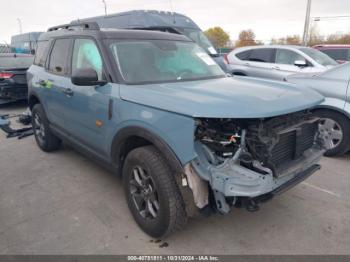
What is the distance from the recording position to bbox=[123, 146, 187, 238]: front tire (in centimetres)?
249

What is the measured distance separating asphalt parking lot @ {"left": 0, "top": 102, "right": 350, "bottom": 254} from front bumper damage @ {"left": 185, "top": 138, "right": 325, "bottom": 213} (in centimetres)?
58

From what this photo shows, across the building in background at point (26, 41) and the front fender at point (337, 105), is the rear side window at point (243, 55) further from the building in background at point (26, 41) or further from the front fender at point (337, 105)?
the building in background at point (26, 41)

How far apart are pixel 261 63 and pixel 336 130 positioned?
452 centimetres

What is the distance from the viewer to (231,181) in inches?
87.4

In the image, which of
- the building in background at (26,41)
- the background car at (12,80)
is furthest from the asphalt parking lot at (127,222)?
the building in background at (26,41)

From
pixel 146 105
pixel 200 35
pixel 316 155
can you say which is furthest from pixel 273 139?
pixel 200 35

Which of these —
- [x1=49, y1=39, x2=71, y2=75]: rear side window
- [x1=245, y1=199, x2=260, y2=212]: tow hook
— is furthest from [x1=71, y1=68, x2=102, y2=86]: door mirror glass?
[x1=245, y1=199, x2=260, y2=212]: tow hook

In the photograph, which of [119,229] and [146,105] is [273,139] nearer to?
[146,105]

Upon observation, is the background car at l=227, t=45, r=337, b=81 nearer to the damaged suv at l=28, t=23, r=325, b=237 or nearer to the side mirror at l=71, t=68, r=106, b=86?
the damaged suv at l=28, t=23, r=325, b=237

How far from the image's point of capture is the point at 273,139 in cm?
243

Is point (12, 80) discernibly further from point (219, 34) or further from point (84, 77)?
point (219, 34)

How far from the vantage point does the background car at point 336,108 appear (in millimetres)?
4555

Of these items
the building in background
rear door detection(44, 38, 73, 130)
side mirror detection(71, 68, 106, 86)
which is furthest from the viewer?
the building in background

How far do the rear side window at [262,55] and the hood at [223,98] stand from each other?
6021mm
